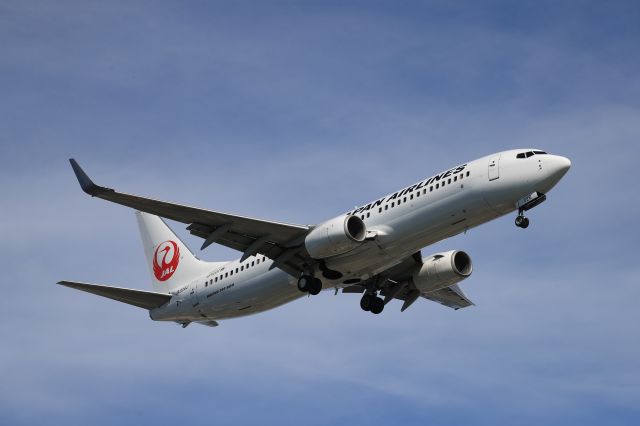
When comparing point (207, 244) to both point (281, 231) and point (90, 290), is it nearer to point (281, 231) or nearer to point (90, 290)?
point (281, 231)

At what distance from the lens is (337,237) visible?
4459 centimetres

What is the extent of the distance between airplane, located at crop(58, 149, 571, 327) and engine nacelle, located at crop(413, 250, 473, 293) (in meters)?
0.05

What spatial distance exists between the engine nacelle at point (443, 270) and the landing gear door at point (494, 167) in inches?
315

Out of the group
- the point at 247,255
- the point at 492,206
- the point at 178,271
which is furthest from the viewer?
the point at 178,271

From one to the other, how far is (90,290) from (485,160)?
18.1m

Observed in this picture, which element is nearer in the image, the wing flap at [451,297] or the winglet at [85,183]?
the winglet at [85,183]

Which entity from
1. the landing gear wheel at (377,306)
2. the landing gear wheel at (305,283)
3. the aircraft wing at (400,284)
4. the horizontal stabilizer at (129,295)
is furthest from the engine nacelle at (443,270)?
the horizontal stabilizer at (129,295)

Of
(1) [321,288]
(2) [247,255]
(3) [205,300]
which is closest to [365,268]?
(1) [321,288]

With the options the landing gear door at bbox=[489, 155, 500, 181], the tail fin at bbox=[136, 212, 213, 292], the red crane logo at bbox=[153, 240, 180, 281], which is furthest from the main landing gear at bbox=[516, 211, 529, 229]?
the red crane logo at bbox=[153, 240, 180, 281]

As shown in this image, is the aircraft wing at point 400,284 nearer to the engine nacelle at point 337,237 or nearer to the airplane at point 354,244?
the airplane at point 354,244

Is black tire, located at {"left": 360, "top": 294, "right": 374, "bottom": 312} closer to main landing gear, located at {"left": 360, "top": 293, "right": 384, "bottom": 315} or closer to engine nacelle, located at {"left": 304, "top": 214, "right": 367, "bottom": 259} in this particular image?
main landing gear, located at {"left": 360, "top": 293, "right": 384, "bottom": 315}

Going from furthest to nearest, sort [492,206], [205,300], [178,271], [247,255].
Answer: [178,271] → [205,300] → [247,255] → [492,206]

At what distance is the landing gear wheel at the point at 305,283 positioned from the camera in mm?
46812

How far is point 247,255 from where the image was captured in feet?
152
